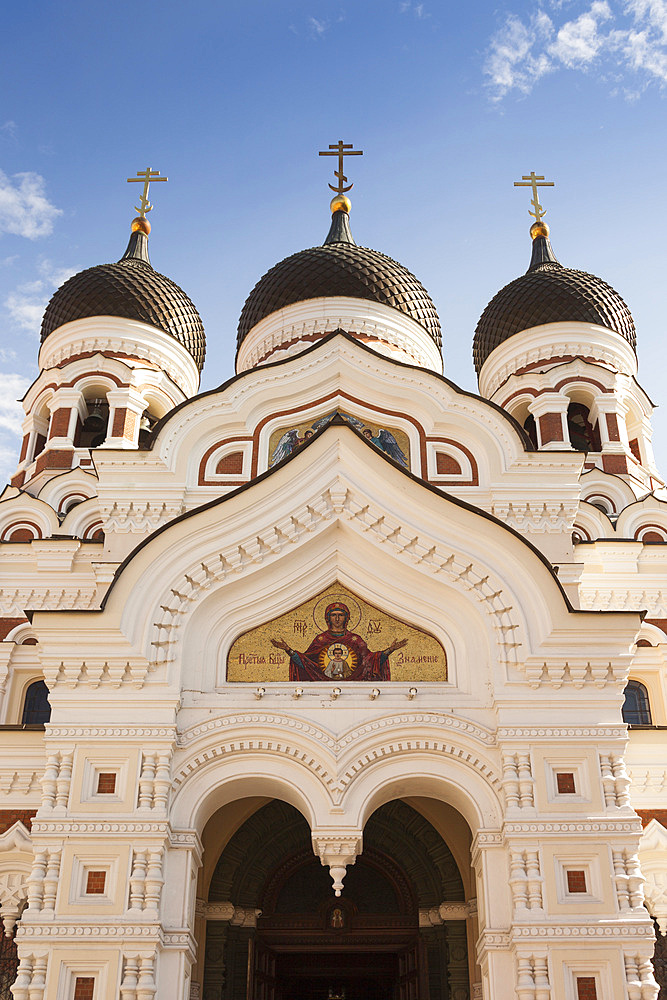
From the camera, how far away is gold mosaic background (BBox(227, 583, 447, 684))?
30.8 ft

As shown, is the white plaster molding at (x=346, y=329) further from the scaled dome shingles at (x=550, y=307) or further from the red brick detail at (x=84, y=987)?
the red brick detail at (x=84, y=987)

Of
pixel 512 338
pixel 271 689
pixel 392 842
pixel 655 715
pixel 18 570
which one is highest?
pixel 512 338

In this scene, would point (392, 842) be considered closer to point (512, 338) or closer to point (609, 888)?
point (609, 888)

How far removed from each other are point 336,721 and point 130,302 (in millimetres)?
10236

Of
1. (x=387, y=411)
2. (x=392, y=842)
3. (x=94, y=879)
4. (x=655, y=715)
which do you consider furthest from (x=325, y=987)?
(x=387, y=411)

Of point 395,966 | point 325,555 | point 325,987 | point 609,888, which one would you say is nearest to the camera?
point 609,888

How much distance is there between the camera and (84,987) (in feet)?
25.8

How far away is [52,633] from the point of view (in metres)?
9.01

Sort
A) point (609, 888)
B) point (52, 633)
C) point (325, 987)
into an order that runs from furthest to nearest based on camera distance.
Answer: point (325, 987) < point (52, 633) < point (609, 888)

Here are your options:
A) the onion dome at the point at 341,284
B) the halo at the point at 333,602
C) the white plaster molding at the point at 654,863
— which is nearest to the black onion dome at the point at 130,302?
the onion dome at the point at 341,284

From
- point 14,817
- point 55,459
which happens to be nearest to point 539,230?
point 55,459

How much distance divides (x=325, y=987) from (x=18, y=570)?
602cm

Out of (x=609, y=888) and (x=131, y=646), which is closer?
(x=609, y=888)

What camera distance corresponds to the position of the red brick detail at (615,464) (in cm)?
1548
